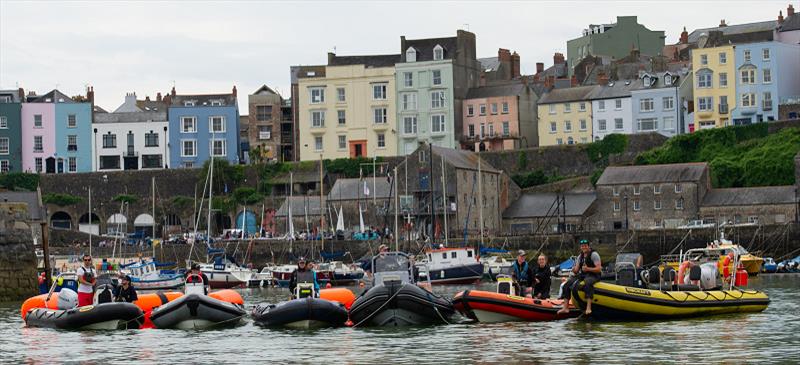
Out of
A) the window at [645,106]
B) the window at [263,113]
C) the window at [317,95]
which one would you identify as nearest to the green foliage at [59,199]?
the window at [263,113]

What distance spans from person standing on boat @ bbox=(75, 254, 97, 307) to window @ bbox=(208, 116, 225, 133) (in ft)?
230

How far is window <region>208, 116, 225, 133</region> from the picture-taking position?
4070 inches

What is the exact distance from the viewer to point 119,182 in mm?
97750

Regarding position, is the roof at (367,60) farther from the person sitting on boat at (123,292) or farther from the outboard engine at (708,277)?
the outboard engine at (708,277)

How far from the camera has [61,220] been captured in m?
96.7

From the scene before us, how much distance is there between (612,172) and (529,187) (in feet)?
28.1

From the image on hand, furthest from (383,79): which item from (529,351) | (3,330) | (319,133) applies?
(529,351)

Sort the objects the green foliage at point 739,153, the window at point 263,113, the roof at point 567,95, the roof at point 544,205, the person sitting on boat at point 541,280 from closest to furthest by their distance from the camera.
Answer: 1. the person sitting on boat at point 541,280
2. the green foliage at point 739,153
3. the roof at point 544,205
4. the roof at point 567,95
5. the window at point 263,113

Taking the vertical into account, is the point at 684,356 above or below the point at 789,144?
below

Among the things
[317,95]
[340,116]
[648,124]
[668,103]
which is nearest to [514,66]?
[340,116]

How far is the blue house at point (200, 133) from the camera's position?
103 meters

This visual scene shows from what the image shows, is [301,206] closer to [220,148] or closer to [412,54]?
[412,54]

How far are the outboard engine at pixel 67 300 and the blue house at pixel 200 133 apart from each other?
6863 cm

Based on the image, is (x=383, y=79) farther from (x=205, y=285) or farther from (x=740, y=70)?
(x=205, y=285)
